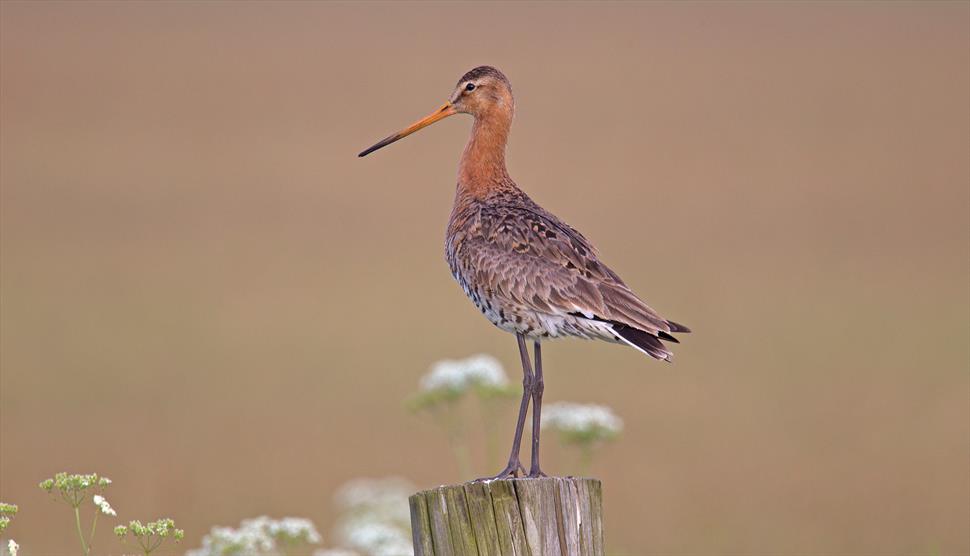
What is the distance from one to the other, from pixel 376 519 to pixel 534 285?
301 centimetres

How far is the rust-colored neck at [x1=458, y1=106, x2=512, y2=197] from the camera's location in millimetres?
10078

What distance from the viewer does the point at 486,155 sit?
10.2 metres

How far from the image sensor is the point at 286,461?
18609mm

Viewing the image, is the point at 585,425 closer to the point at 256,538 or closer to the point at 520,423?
the point at 520,423

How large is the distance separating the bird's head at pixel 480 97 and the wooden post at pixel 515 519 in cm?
443

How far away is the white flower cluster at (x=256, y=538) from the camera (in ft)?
26.5

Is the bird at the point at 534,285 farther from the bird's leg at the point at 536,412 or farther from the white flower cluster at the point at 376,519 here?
the white flower cluster at the point at 376,519

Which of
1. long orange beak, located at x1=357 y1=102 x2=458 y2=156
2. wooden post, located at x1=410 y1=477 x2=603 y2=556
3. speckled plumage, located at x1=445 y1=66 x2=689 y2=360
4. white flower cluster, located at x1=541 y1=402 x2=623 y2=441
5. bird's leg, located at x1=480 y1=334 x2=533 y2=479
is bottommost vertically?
wooden post, located at x1=410 y1=477 x2=603 y2=556

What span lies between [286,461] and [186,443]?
1443 millimetres

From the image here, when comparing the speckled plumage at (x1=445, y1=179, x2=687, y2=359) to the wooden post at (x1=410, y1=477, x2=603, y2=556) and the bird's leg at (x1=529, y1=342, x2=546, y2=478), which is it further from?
the wooden post at (x1=410, y1=477, x2=603, y2=556)

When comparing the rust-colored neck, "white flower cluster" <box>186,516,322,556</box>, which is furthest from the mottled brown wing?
"white flower cluster" <box>186,516,322,556</box>

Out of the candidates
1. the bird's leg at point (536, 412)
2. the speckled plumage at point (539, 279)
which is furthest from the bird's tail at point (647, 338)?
the bird's leg at point (536, 412)

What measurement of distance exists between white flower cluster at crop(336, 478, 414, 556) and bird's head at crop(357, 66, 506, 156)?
2.54m

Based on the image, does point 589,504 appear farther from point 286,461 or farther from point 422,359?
point 422,359
